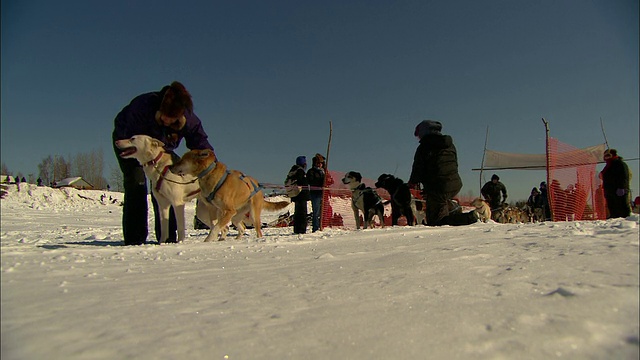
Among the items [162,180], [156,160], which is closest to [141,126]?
[156,160]

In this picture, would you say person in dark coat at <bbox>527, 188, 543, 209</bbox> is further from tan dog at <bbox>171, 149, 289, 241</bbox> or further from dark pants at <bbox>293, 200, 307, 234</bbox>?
tan dog at <bbox>171, 149, 289, 241</bbox>

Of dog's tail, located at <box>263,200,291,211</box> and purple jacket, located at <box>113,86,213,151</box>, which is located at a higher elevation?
purple jacket, located at <box>113,86,213,151</box>

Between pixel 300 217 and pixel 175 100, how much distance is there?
16.3 ft

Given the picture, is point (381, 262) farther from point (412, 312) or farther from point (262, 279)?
point (412, 312)

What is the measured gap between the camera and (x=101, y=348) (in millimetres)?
968

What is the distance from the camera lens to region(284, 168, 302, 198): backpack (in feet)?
27.0

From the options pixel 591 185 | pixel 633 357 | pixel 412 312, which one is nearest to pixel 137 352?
pixel 412 312

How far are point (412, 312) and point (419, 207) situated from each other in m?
9.62

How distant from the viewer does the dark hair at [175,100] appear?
3.65m

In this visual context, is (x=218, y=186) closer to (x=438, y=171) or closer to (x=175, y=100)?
(x=175, y=100)

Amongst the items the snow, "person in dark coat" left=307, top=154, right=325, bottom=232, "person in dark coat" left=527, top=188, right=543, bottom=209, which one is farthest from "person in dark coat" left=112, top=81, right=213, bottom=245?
"person in dark coat" left=527, top=188, right=543, bottom=209

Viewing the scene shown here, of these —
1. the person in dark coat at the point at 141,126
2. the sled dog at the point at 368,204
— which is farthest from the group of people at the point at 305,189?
the person in dark coat at the point at 141,126

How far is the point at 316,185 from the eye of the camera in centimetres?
893

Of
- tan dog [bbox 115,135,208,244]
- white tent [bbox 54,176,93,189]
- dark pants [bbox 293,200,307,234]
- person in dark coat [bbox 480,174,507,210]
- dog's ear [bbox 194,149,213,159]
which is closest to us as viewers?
white tent [bbox 54,176,93,189]
